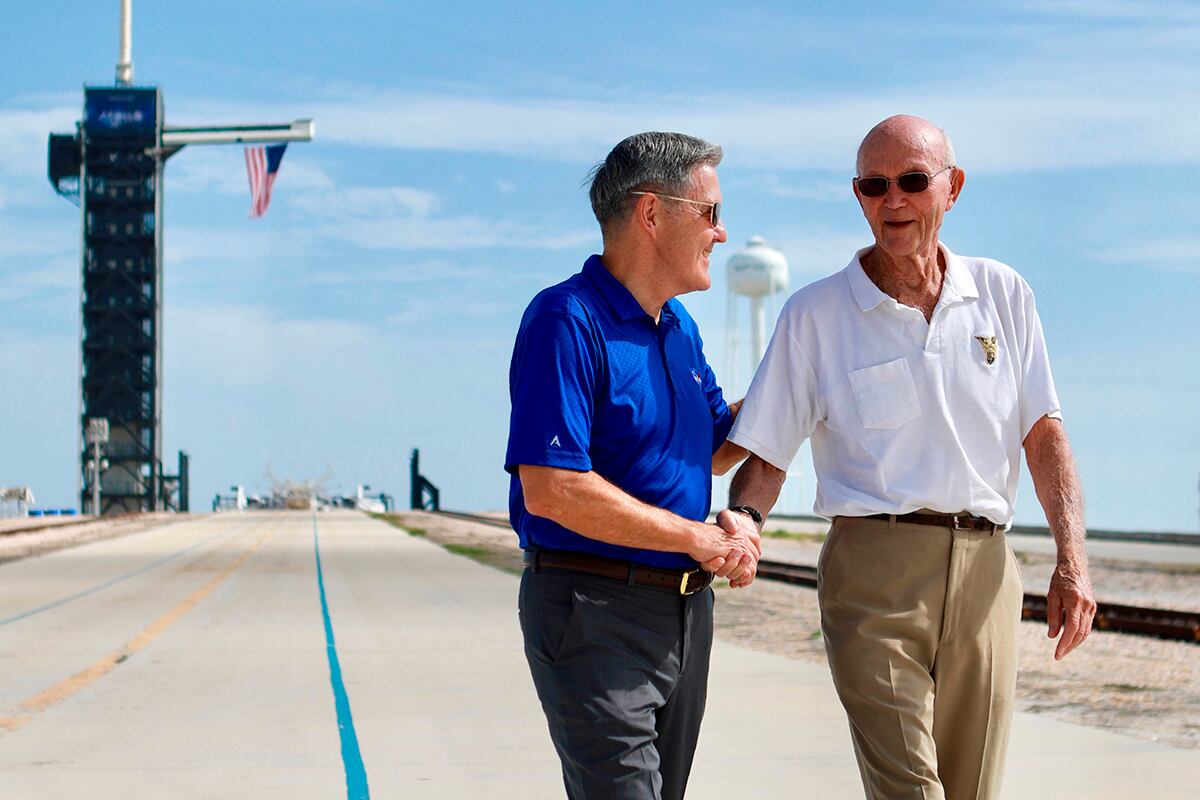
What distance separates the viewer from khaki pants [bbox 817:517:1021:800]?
3.64 m

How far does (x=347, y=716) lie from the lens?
29.3ft

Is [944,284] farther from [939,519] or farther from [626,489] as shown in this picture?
[626,489]

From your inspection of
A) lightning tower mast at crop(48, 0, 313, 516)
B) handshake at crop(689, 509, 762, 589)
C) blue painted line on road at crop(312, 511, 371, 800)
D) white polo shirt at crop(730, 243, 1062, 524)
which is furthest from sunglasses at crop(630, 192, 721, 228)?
lightning tower mast at crop(48, 0, 313, 516)

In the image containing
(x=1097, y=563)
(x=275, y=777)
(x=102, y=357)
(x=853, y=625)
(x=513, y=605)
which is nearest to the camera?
(x=853, y=625)

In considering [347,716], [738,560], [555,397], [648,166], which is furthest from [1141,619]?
[555,397]

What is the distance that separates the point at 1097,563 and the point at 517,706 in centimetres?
1997

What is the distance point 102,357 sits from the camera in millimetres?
69500

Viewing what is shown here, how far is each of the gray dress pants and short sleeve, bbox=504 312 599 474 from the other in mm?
308

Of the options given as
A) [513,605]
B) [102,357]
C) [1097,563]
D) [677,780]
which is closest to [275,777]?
[677,780]

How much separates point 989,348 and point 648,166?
0.96 metres

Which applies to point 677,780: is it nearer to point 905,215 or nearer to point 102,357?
point 905,215

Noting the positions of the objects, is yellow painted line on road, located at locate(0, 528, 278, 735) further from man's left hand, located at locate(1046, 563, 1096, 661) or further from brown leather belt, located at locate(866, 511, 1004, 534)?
man's left hand, located at locate(1046, 563, 1096, 661)

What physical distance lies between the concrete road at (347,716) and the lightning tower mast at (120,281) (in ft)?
175

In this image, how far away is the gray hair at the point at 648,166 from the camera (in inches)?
143
